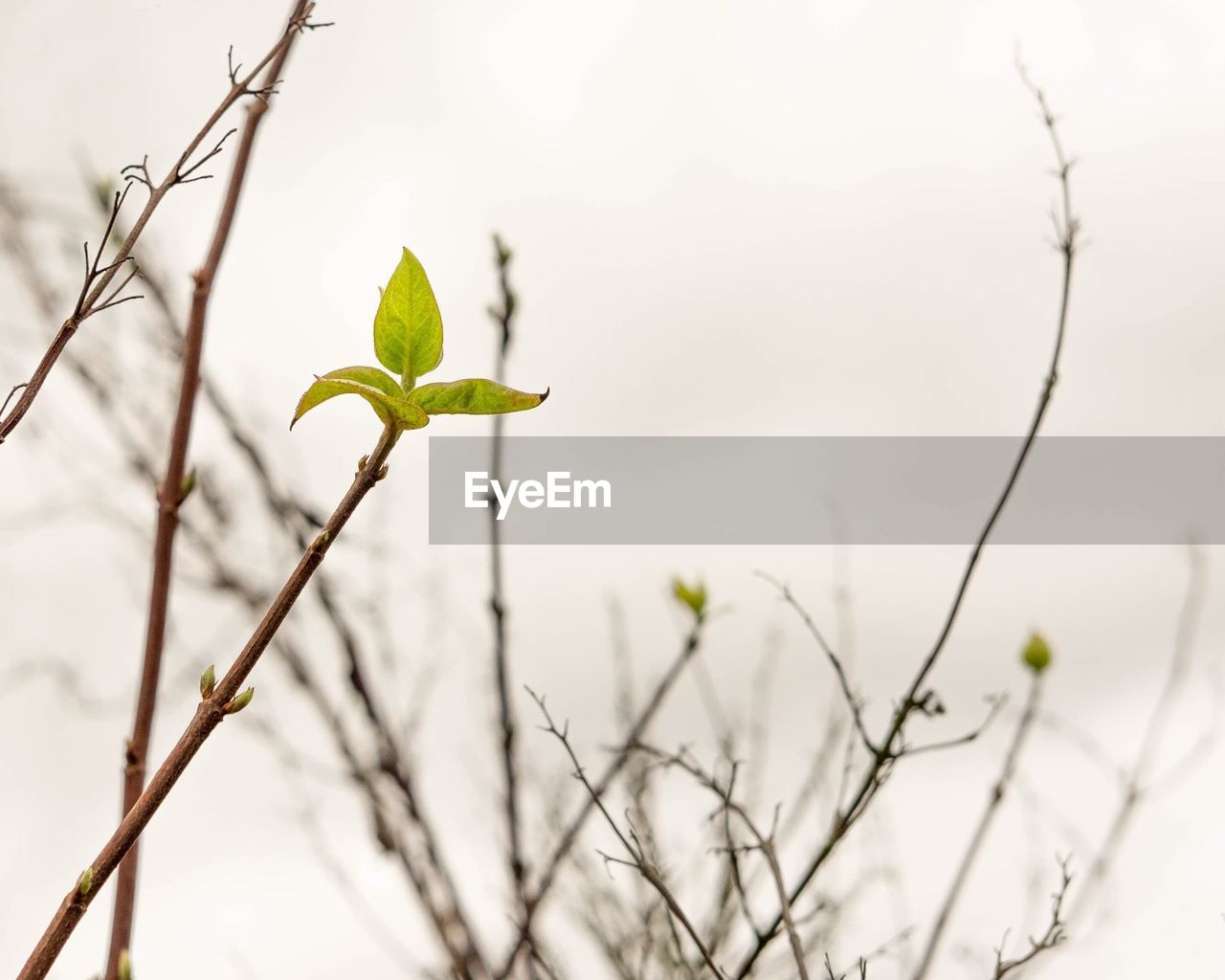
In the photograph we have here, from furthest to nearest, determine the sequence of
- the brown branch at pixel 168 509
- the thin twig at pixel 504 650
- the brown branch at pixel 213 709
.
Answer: the thin twig at pixel 504 650 → the brown branch at pixel 168 509 → the brown branch at pixel 213 709

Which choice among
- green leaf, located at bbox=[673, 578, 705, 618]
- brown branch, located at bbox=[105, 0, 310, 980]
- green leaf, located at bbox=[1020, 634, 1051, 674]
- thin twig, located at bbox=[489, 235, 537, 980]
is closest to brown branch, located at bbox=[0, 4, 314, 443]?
brown branch, located at bbox=[105, 0, 310, 980]

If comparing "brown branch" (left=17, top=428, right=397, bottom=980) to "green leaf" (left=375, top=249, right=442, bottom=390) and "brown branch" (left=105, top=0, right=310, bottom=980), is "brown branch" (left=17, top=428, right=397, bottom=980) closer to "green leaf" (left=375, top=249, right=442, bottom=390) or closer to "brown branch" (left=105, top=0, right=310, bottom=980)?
"green leaf" (left=375, top=249, right=442, bottom=390)

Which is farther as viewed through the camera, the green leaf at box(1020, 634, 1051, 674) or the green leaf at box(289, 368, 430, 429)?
the green leaf at box(1020, 634, 1051, 674)

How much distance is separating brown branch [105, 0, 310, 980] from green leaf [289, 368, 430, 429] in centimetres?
25

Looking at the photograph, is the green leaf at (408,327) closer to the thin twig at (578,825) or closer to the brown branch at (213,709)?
the brown branch at (213,709)

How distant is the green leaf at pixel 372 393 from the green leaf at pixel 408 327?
13 mm

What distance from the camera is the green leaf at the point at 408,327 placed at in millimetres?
308

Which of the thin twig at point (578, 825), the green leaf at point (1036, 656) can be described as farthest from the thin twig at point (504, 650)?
the green leaf at point (1036, 656)

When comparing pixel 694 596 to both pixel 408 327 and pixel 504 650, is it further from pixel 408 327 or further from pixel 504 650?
pixel 408 327

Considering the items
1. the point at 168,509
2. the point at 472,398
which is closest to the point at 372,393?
the point at 472,398

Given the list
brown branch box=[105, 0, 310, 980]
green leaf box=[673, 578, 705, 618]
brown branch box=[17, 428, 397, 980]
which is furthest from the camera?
green leaf box=[673, 578, 705, 618]

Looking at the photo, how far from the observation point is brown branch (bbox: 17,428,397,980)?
0.27m

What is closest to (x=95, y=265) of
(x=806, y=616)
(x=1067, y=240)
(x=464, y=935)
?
(x=806, y=616)

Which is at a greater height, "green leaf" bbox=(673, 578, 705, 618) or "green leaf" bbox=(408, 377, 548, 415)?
"green leaf" bbox=(673, 578, 705, 618)
